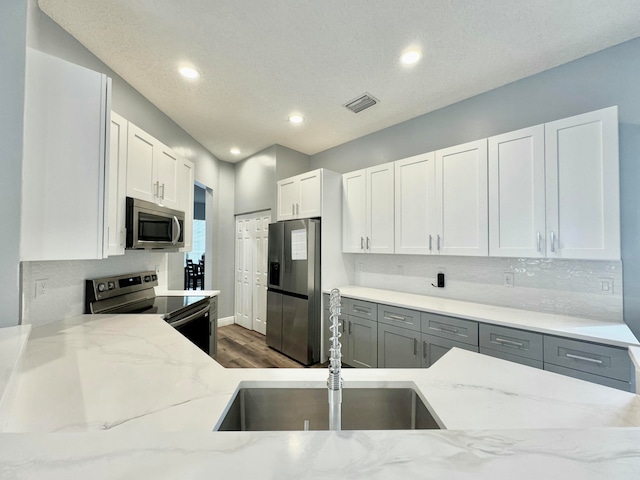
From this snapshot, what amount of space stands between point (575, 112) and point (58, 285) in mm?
4033

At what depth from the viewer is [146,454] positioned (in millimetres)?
448

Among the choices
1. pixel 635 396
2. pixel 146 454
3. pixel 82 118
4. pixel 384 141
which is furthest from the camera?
pixel 384 141

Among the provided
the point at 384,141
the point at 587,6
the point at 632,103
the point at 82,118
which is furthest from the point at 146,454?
the point at 384,141

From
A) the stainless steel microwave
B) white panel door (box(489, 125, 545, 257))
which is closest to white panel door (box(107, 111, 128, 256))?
the stainless steel microwave

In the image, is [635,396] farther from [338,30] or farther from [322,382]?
[338,30]

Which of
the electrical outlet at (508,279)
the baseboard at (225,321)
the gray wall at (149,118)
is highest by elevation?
the gray wall at (149,118)

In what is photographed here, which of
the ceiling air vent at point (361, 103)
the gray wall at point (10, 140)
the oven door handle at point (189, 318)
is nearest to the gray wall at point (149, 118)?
the gray wall at point (10, 140)

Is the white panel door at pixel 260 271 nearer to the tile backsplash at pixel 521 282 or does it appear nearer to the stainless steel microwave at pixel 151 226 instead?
the stainless steel microwave at pixel 151 226

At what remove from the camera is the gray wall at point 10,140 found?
1.15 metres

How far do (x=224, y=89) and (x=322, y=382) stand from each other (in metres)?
2.65

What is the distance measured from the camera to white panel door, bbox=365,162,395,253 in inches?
114

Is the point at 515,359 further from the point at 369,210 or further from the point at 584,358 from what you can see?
the point at 369,210

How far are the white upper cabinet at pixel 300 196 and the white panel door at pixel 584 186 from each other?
7.05 ft

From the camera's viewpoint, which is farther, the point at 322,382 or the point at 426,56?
the point at 426,56
